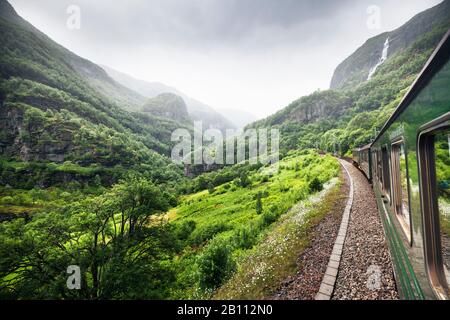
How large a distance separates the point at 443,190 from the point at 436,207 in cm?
26

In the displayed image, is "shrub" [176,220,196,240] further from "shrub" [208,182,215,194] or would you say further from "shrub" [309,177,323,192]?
"shrub" [208,182,215,194]

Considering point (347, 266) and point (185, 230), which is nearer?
point (347, 266)

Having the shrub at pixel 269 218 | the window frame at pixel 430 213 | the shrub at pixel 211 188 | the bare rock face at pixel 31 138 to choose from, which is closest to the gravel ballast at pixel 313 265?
the window frame at pixel 430 213

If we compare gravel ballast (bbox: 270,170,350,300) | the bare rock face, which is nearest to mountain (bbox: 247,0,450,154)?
gravel ballast (bbox: 270,170,350,300)

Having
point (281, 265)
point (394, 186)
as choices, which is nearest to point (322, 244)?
point (281, 265)

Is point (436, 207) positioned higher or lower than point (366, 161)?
lower

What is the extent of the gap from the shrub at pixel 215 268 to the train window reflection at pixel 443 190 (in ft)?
21.7

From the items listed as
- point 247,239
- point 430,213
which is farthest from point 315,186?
point 430,213

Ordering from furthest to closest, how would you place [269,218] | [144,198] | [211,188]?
[211,188]
[144,198]
[269,218]

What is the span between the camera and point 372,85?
142 meters

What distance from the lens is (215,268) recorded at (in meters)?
7.51

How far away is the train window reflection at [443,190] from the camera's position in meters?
1.91

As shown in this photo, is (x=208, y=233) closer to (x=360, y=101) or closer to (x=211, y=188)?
(x=211, y=188)

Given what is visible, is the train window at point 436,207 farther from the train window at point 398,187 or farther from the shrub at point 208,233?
the shrub at point 208,233
